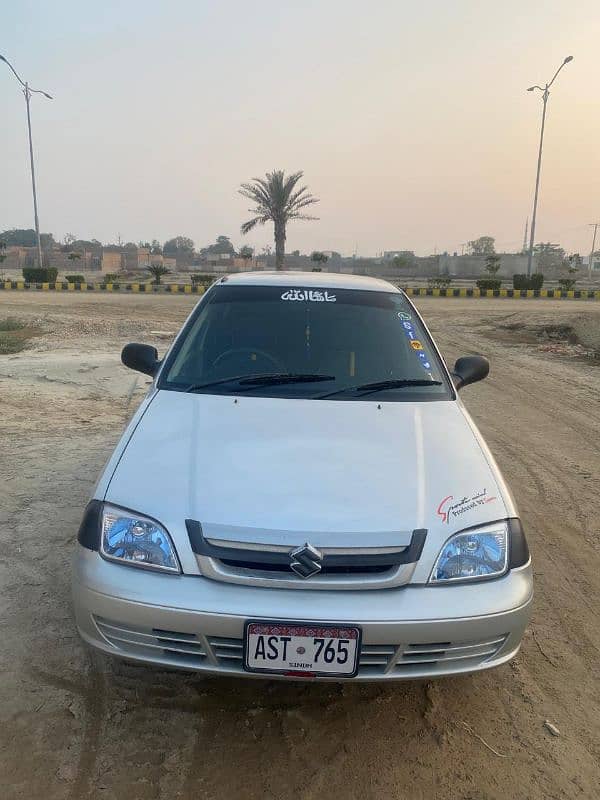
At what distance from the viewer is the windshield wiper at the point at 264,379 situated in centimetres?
303

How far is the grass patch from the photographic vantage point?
10638mm

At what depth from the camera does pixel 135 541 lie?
2.13m

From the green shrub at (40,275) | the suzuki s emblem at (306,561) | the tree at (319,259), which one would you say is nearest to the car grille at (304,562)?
the suzuki s emblem at (306,561)

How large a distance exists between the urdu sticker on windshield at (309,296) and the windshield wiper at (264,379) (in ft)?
2.18

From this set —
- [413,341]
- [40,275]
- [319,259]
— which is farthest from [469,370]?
[319,259]

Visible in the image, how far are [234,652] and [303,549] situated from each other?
0.41 metres

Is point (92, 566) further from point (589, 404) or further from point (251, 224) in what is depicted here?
point (251, 224)

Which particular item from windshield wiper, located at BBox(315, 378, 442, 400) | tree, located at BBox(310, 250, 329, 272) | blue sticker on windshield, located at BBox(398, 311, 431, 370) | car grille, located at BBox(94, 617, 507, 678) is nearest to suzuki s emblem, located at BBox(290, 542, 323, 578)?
car grille, located at BBox(94, 617, 507, 678)

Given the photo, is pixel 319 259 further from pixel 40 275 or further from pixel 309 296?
pixel 309 296

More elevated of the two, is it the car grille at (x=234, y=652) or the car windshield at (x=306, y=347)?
the car windshield at (x=306, y=347)

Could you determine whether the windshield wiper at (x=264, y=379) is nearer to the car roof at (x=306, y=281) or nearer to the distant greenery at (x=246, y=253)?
the car roof at (x=306, y=281)

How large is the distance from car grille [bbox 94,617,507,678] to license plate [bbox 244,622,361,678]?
0.14 ft

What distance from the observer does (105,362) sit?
930cm

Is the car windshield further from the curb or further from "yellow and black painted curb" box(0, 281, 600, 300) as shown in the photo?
the curb
